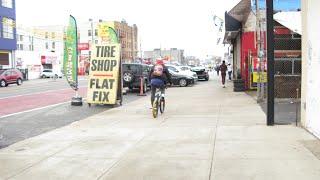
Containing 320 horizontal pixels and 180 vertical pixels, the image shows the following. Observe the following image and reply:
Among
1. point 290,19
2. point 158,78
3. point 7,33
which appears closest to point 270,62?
point 158,78

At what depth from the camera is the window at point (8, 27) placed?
6050 cm

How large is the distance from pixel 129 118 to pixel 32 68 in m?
65.8

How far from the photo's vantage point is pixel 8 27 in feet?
204

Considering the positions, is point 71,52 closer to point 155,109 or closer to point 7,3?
point 155,109

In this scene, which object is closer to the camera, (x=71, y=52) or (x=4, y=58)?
(x=71, y=52)

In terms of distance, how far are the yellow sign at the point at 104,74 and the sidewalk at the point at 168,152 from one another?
16.8ft

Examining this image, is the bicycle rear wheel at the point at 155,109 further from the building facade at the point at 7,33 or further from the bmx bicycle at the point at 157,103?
the building facade at the point at 7,33

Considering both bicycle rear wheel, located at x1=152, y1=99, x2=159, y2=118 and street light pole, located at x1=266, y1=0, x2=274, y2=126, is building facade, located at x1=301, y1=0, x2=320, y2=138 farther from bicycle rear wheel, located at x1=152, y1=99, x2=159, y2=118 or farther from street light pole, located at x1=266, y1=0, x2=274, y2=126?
bicycle rear wheel, located at x1=152, y1=99, x2=159, y2=118

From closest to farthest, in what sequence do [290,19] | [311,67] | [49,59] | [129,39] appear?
[311,67] < [290,19] < [49,59] < [129,39]

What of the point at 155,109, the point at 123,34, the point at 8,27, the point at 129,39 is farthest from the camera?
the point at 129,39

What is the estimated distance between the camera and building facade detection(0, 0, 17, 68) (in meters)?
60.3

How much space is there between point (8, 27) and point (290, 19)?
49822 millimetres

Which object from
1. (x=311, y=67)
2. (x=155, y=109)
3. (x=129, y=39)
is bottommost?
(x=155, y=109)

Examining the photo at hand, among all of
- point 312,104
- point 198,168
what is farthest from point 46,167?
point 312,104
